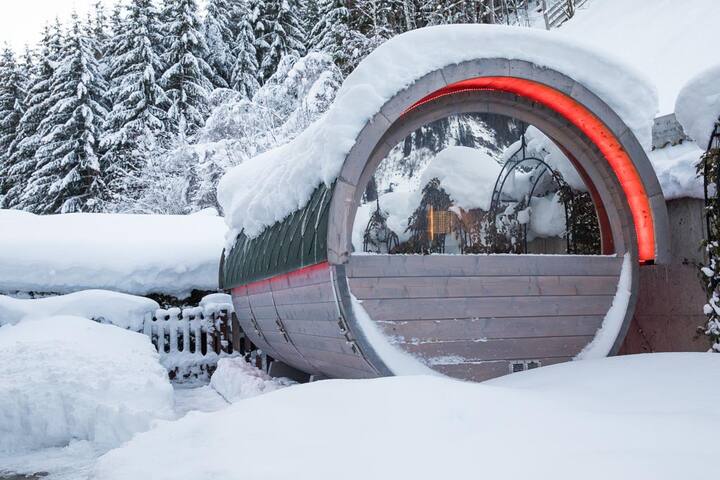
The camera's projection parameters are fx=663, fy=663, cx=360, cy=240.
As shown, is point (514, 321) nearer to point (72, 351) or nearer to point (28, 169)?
point (72, 351)

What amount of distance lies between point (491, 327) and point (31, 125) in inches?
1228

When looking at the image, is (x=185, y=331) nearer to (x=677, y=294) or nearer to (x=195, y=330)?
(x=195, y=330)

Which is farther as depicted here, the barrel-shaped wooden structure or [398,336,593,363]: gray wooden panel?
[398,336,593,363]: gray wooden panel

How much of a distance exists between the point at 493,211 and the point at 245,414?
3226mm

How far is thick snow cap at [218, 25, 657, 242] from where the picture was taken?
16.4ft

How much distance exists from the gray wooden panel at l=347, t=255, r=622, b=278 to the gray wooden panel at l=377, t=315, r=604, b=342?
0.38 meters

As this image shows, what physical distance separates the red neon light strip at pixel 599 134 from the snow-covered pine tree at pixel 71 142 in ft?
83.4

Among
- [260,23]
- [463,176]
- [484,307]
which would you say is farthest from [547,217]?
[260,23]

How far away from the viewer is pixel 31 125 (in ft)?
102

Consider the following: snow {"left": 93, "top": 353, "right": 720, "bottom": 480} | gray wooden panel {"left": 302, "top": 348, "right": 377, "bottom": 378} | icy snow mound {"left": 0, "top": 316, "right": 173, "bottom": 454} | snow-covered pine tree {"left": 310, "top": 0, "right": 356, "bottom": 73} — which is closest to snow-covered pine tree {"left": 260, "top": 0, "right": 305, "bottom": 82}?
snow-covered pine tree {"left": 310, "top": 0, "right": 356, "bottom": 73}

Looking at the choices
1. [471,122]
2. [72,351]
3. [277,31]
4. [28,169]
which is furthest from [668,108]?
[28,169]

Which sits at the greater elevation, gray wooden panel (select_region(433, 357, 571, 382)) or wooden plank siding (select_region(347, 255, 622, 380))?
wooden plank siding (select_region(347, 255, 622, 380))

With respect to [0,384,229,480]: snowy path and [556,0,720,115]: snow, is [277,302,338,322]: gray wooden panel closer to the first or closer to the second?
[0,384,229,480]: snowy path

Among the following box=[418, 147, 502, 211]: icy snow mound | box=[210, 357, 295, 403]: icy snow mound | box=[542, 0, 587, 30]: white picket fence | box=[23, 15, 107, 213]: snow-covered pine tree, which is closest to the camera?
box=[418, 147, 502, 211]: icy snow mound
